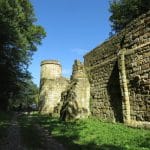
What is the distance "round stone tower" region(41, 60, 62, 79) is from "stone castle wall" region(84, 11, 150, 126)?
2007cm

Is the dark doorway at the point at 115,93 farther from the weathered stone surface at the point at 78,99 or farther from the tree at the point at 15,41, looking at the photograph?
the tree at the point at 15,41

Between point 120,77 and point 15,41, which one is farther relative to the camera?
point 15,41

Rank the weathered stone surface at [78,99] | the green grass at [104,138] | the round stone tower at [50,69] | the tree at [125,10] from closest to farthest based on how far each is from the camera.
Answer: the green grass at [104,138], the weathered stone surface at [78,99], the tree at [125,10], the round stone tower at [50,69]

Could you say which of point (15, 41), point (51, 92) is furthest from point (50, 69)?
point (15, 41)

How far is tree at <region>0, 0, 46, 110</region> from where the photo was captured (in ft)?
86.9

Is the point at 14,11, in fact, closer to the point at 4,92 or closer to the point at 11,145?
the point at 4,92

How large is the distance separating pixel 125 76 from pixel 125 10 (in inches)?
760

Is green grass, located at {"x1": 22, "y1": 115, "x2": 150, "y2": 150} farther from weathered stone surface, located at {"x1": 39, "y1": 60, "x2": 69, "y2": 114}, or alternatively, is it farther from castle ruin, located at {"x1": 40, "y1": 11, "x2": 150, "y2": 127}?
weathered stone surface, located at {"x1": 39, "y1": 60, "x2": 69, "y2": 114}

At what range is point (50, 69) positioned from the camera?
37594 mm

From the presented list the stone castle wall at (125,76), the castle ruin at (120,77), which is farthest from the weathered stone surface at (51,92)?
the stone castle wall at (125,76)

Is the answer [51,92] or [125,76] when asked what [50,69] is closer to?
[51,92]

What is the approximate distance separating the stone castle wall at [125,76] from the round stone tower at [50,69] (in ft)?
65.8

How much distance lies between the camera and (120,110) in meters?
14.2

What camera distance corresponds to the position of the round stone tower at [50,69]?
37469mm
